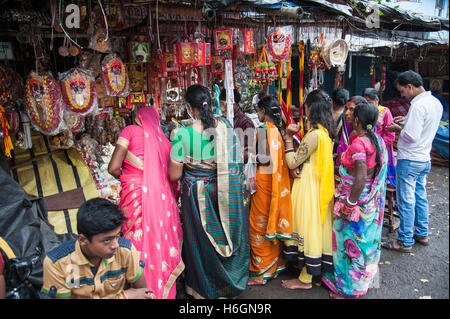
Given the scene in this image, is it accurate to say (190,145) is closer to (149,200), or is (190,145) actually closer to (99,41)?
(149,200)

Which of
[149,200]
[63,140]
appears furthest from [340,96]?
[63,140]

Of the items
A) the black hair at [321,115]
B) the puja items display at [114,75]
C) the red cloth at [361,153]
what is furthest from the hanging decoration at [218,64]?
the red cloth at [361,153]

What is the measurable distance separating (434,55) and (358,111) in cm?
724

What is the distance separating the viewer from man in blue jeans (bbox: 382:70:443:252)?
3.49 metres

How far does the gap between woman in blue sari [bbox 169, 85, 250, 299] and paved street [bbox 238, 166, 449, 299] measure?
0.36 metres

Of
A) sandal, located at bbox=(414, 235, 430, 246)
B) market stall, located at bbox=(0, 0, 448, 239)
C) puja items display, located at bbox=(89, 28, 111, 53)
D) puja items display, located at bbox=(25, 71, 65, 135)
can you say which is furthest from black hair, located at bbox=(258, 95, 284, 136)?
sandal, located at bbox=(414, 235, 430, 246)

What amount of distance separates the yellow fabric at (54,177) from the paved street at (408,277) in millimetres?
1825

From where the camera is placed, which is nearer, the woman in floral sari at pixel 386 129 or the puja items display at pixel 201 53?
the puja items display at pixel 201 53

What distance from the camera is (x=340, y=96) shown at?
3.45m

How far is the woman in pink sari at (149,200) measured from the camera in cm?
250

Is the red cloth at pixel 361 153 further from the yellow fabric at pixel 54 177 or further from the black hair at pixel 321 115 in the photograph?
the yellow fabric at pixel 54 177

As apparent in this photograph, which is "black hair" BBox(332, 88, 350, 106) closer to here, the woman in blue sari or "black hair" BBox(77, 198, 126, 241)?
the woman in blue sari

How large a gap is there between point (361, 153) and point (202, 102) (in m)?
1.30
